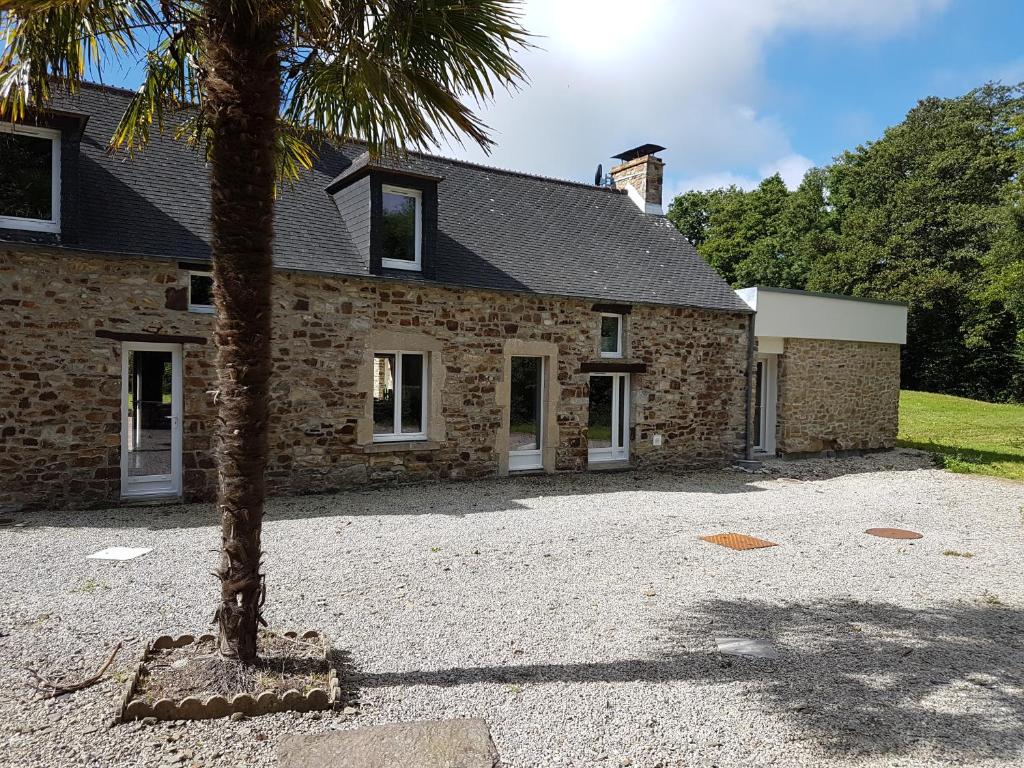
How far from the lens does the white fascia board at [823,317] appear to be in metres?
15.1

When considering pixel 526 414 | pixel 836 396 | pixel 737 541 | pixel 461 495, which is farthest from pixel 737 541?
pixel 836 396

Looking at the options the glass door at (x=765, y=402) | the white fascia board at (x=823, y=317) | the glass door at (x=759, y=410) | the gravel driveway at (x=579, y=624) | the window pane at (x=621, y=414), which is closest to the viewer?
the gravel driveway at (x=579, y=624)

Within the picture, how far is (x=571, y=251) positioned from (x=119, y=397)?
8.38 m

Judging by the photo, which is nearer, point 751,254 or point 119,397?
Result: point 119,397

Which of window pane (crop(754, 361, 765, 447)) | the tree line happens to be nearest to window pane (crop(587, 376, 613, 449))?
window pane (crop(754, 361, 765, 447))

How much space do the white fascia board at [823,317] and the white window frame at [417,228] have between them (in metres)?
7.13

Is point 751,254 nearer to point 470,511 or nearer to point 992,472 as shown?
point 992,472

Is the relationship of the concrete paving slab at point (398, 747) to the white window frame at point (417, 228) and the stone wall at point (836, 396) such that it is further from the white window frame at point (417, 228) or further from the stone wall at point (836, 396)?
the stone wall at point (836, 396)

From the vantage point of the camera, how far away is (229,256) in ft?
12.6

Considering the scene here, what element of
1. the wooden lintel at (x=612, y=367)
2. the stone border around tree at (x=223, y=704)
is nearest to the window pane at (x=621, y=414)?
the wooden lintel at (x=612, y=367)

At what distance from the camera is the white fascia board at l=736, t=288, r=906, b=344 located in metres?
15.1

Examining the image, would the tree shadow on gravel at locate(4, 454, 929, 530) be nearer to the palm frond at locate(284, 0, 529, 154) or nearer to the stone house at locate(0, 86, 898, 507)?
the stone house at locate(0, 86, 898, 507)

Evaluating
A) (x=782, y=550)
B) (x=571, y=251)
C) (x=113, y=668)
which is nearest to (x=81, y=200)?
(x=113, y=668)

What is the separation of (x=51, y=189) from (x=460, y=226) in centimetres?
634
